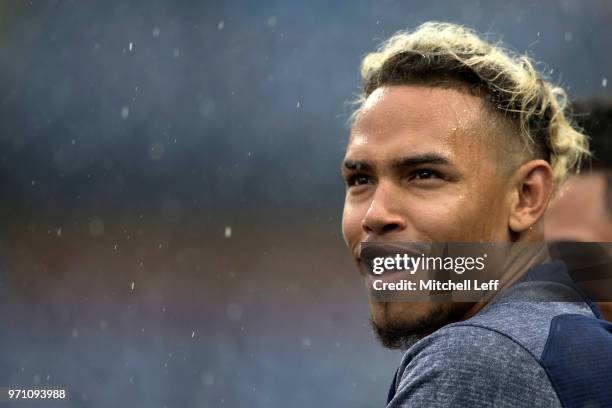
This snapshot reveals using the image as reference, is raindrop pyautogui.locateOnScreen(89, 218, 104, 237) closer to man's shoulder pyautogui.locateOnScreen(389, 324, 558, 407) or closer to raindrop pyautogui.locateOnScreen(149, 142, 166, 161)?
raindrop pyautogui.locateOnScreen(149, 142, 166, 161)

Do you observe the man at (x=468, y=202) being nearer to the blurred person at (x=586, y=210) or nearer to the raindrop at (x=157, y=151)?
the blurred person at (x=586, y=210)

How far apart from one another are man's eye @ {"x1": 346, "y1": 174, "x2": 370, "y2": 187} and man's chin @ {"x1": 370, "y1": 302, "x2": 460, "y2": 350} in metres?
0.35

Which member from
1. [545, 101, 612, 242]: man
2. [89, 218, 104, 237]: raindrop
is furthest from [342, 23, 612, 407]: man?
[89, 218, 104, 237]: raindrop

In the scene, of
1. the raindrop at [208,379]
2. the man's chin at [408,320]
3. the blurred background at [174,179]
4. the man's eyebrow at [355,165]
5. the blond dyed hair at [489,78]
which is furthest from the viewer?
the blurred background at [174,179]

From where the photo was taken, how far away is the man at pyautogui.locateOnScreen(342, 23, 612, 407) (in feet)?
4.90

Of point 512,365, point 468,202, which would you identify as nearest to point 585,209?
point 468,202

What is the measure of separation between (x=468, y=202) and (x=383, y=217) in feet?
0.77

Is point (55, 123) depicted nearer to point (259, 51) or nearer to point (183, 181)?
point (183, 181)

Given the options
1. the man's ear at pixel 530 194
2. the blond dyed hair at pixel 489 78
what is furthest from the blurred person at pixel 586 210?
the man's ear at pixel 530 194

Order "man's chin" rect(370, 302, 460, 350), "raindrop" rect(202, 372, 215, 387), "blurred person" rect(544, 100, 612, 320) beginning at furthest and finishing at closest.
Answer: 1. "raindrop" rect(202, 372, 215, 387)
2. "blurred person" rect(544, 100, 612, 320)
3. "man's chin" rect(370, 302, 460, 350)

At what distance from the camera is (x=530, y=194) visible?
6.95ft

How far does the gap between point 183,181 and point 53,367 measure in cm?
294

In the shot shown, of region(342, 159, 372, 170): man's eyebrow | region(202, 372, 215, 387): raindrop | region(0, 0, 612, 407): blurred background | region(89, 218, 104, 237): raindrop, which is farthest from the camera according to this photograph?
region(89, 218, 104, 237): raindrop

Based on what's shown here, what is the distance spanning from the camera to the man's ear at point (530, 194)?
2.08m
